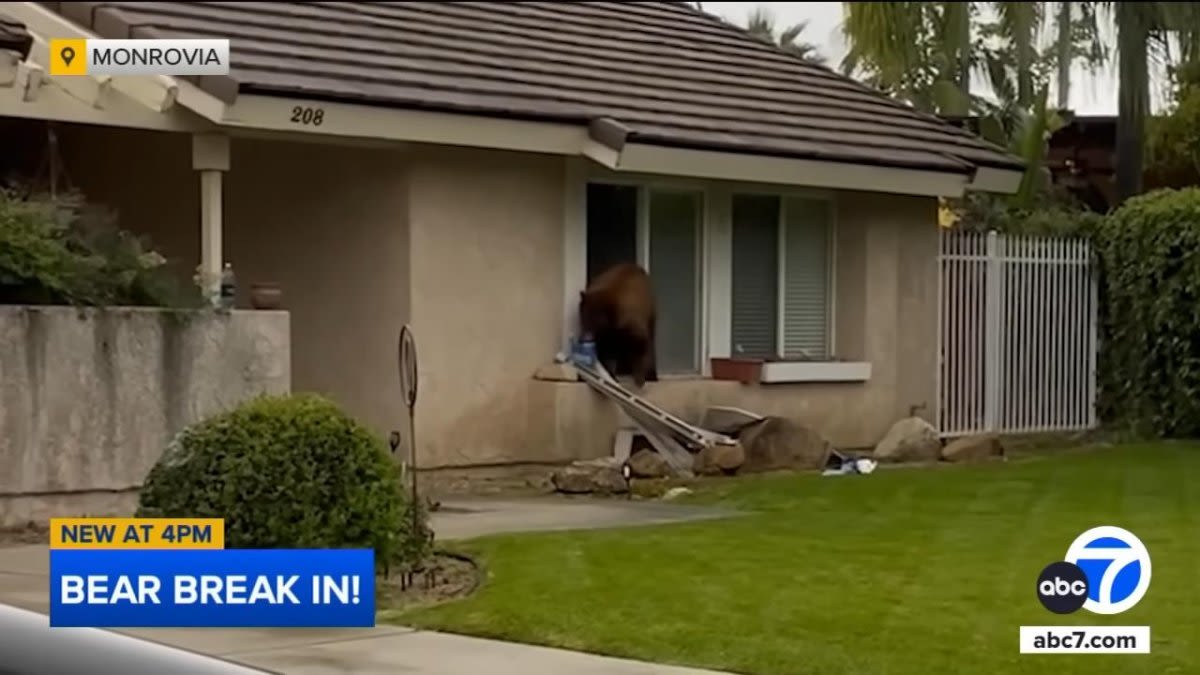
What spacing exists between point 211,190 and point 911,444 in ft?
23.7

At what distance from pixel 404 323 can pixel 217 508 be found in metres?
5.77

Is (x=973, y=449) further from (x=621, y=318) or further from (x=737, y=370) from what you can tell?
(x=621, y=318)

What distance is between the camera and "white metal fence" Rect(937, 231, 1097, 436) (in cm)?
2028

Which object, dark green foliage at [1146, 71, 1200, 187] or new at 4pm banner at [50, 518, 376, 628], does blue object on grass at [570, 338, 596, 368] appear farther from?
dark green foliage at [1146, 71, 1200, 187]

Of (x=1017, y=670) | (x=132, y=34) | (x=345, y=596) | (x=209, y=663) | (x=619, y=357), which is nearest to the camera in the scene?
(x=209, y=663)

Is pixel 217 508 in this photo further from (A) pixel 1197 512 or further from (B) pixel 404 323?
(A) pixel 1197 512

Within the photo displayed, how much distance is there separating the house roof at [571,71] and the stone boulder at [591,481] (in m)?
2.78

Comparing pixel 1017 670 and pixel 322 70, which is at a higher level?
pixel 322 70

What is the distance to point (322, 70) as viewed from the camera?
593 inches

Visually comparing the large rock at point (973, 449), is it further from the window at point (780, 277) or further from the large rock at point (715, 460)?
the large rock at point (715, 460)

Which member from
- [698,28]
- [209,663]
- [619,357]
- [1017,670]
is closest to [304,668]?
[1017,670]

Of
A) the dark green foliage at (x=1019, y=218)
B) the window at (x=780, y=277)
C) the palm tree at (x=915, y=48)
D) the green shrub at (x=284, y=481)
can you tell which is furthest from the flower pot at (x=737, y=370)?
the palm tree at (x=915, y=48)

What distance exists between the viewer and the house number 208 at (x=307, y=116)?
14.4m

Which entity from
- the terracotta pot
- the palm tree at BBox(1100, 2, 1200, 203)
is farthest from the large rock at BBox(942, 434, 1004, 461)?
the palm tree at BBox(1100, 2, 1200, 203)
